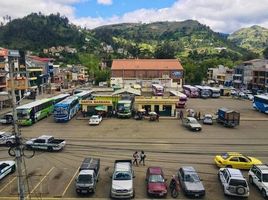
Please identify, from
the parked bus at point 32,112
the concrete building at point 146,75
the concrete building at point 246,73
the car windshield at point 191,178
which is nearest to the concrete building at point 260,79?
the concrete building at point 246,73

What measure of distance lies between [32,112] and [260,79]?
196 ft

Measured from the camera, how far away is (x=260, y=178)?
20.7m

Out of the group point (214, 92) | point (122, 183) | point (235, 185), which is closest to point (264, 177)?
point (235, 185)

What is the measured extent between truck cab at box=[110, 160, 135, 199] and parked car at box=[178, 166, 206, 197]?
3195 millimetres

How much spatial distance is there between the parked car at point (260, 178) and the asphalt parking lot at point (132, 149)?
1.42ft

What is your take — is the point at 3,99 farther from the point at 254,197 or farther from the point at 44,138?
the point at 254,197

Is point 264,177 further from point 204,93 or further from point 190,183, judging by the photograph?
point 204,93

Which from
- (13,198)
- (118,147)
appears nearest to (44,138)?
(118,147)

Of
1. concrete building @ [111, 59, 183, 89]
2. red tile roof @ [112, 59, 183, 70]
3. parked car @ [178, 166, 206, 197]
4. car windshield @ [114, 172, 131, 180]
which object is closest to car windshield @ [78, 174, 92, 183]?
car windshield @ [114, 172, 131, 180]

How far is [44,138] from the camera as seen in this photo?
3031 cm

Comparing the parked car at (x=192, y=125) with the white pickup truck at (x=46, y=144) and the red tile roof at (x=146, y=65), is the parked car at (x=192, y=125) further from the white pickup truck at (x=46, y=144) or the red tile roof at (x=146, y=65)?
the red tile roof at (x=146, y=65)

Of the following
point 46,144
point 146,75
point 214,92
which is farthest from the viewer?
point 146,75

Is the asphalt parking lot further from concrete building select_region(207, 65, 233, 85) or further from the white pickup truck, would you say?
concrete building select_region(207, 65, 233, 85)

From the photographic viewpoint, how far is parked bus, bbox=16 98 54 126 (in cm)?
4138
